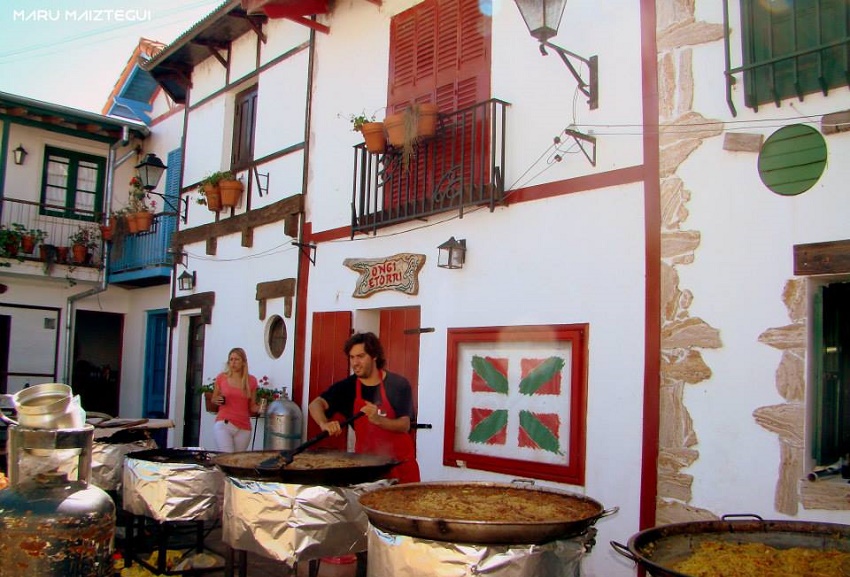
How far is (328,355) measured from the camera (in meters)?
8.48

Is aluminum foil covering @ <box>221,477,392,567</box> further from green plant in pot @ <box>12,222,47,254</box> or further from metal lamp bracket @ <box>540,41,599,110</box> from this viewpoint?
green plant in pot @ <box>12,222,47,254</box>

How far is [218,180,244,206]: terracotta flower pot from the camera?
10656 millimetres

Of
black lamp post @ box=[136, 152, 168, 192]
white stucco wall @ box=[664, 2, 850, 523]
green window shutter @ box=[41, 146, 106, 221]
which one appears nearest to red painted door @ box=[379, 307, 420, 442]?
white stucco wall @ box=[664, 2, 850, 523]

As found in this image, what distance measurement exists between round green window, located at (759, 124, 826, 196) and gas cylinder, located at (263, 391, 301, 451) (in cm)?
554

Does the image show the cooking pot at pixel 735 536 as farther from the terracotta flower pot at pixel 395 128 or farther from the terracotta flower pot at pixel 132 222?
the terracotta flower pot at pixel 132 222

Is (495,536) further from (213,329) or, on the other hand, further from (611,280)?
(213,329)

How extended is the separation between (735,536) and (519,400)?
3.10 m

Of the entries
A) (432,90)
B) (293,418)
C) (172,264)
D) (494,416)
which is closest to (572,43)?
(432,90)

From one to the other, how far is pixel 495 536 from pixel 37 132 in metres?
15.2

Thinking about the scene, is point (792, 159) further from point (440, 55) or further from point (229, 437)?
point (229, 437)

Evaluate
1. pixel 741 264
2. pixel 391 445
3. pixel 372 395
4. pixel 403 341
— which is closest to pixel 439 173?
pixel 403 341

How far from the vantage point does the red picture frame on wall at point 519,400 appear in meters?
5.84

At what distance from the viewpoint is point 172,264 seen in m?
12.9

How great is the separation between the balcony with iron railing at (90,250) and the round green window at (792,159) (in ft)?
35.2
